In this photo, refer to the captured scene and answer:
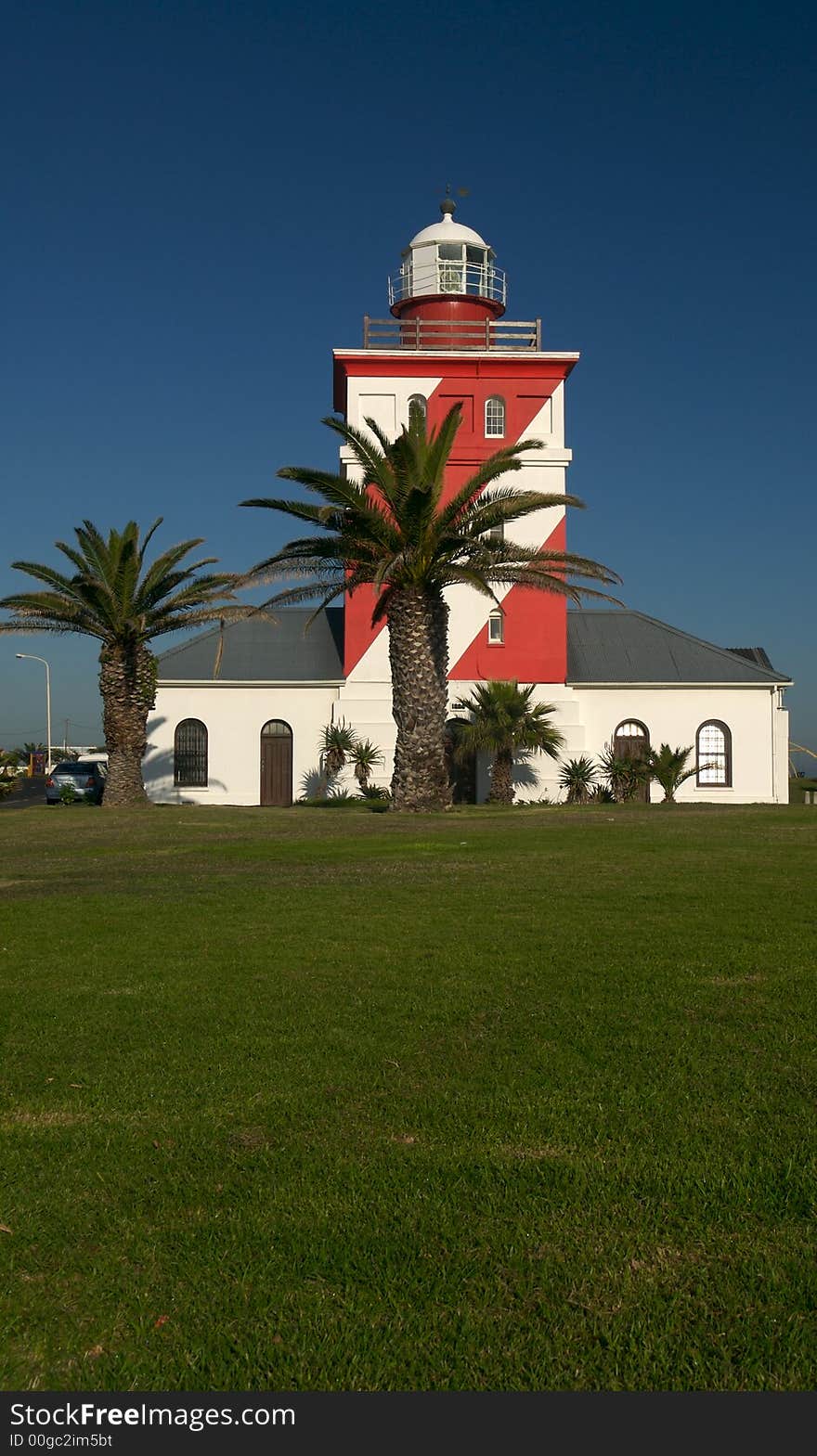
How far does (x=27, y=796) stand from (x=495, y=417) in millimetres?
22344

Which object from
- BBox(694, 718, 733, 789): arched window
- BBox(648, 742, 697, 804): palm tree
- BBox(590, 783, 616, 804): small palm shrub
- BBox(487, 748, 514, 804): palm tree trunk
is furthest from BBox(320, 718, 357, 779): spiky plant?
BBox(694, 718, 733, 789): arched window

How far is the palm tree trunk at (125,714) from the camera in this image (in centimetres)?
3052

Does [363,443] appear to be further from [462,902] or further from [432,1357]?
[432,1357]

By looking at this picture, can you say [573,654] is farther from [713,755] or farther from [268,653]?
[268,653]

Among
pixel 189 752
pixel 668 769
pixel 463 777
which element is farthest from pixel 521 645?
pixel 189 752

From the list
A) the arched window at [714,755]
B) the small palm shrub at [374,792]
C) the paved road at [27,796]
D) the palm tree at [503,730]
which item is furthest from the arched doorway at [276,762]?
the arched window at [714,755]

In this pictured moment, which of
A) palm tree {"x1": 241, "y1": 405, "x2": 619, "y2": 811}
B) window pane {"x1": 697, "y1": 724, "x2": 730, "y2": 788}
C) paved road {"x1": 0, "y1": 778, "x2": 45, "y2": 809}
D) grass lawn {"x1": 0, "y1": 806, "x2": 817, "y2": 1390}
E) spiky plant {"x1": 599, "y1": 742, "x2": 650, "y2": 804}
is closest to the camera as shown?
grass lawn {"x1": 0, "y1": 806, "x2": 817, "y2": 1390}

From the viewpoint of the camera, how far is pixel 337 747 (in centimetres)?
3416

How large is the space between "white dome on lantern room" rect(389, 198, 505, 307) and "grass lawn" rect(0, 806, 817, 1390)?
2948cm

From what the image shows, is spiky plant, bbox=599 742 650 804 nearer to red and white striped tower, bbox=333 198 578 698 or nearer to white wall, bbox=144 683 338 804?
red and white striped tower, bbox=333 198 578 698

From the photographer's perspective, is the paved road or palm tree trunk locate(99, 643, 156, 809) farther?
the paved road

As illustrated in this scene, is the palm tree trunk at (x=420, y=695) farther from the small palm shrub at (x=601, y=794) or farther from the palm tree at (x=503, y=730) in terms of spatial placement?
the small palm shrub at (x=601, y=794)

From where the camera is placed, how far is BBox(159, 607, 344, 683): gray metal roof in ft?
118

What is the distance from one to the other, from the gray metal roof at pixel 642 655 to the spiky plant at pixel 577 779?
2680 millimetres
